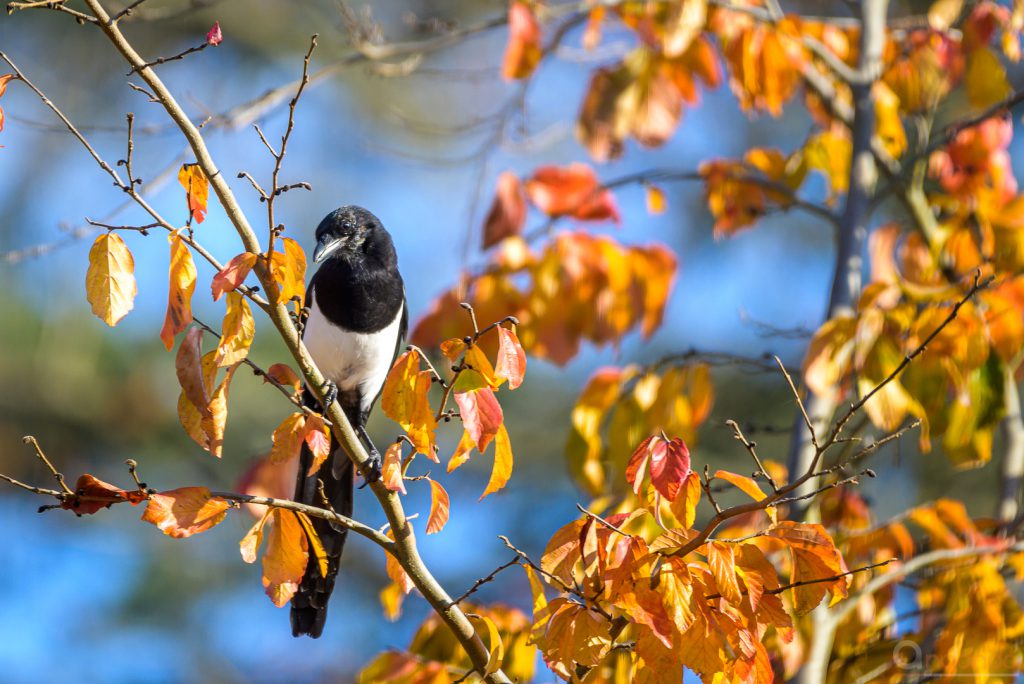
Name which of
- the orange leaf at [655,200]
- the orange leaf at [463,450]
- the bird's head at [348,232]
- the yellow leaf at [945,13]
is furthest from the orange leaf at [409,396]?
the yellow leaf at [945,13]

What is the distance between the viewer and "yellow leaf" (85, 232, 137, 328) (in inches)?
58.1

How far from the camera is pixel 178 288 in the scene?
4.99 feet

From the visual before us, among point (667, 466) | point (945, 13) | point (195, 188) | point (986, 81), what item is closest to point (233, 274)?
point (195, 188)

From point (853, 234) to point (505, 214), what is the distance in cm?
95

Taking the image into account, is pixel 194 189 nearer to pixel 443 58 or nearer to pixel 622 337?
pixel 622 337

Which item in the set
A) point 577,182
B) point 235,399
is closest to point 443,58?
point 235,399

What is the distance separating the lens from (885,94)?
2.96 meters

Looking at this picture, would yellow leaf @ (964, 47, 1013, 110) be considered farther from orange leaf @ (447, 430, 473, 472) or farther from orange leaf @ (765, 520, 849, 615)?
orange leaf @ (447, 430, 473, 472)

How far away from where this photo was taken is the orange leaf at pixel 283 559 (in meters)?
1.68

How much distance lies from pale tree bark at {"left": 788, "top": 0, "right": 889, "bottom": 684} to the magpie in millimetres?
1095

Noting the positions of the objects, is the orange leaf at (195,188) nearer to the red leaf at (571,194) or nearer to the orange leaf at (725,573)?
the orange leaf at (725,573)

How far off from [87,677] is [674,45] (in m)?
6.32

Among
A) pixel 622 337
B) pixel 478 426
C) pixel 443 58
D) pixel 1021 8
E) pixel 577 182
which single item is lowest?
pixel 478 426

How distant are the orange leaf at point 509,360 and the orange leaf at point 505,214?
1.47m
